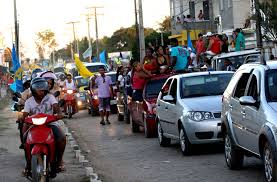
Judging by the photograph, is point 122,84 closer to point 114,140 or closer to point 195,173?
point 114,140

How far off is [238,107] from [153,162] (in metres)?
3.19

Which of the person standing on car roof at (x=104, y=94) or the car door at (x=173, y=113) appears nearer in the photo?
the car door at (x=173, y=113)

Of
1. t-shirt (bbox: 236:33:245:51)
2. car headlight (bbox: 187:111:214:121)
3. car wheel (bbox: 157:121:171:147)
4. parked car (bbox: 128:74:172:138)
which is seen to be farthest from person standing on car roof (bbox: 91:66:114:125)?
car headlight (bbox: 187:111:214:121)

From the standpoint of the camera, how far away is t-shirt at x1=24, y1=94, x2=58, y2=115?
11195mm

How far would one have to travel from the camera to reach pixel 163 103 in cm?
1623

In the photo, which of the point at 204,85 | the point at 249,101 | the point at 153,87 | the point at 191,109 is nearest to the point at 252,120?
the point at 249,101

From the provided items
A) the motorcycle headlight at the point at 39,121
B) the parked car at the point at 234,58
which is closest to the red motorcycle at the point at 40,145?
the motorcycle headlight at the point at 39,121

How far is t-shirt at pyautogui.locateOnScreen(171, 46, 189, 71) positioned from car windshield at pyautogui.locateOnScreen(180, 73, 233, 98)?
7.35m

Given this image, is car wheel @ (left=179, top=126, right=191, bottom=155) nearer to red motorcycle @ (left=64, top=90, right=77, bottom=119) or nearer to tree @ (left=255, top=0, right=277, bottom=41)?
tree @ (left=255, top=0, right=277, bottom=41)

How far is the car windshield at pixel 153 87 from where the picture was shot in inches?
745

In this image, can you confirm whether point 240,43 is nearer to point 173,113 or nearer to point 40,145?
point 173,113

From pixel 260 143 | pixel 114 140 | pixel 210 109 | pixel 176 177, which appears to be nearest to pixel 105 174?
pixel 176 177

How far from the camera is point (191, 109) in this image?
14281 millimetres

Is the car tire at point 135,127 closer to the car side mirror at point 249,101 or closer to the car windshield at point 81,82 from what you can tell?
the car side mirror at point 249,101
